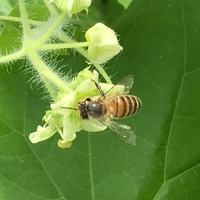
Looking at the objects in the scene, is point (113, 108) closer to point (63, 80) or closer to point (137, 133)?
point (63, 80)

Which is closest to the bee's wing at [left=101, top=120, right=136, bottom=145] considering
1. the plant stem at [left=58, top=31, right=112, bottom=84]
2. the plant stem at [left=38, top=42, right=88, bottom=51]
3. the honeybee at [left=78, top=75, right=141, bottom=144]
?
the honeybee at [left=78, top=75, right=141, bottom=144]

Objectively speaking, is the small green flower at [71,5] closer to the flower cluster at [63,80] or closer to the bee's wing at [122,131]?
the flower cluster at [63,80]

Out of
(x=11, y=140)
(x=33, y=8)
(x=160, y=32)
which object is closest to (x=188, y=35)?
(x=160, y=32)

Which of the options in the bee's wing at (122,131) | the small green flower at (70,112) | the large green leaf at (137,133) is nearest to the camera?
the small green flower at (70,112)

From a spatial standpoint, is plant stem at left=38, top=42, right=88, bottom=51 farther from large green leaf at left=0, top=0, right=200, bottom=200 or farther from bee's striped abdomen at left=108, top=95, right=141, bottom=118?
large green leaf at left=0, top=0, right=200, bottom=200

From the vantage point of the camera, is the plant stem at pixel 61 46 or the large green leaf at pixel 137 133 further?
the large green leaf at pixel 137 133

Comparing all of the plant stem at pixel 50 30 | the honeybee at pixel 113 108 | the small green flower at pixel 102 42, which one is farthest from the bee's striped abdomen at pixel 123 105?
the plant stem at pixel 50 30

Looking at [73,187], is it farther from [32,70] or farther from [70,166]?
[32,70]
